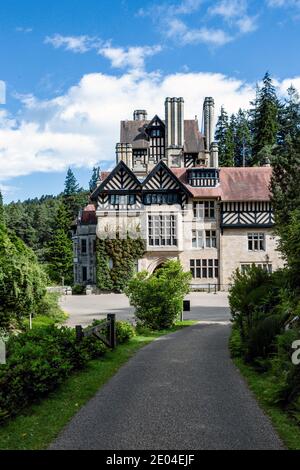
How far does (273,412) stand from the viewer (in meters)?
7.76

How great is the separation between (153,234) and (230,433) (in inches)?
1347

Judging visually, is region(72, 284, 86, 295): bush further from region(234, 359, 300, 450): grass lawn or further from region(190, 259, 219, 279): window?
region(234, 359, 300, 450): grass lawn

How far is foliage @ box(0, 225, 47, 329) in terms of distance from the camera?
16.8 metres

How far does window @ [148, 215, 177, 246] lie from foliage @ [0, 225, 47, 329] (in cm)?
2287

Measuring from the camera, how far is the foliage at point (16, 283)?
16.8 m

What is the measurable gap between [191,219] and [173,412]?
1353 inches

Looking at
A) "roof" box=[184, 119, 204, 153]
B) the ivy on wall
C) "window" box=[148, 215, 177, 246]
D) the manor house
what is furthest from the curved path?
"roof" box=[184, 119, 204, 153]

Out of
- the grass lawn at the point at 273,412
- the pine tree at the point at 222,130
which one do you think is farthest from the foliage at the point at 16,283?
the pine tree at the point at 222,130

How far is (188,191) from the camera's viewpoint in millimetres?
40344

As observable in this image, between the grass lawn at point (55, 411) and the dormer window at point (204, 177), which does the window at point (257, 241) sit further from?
the grass lawn at point (55, 411)

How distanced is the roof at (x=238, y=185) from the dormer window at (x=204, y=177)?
1.44 feet

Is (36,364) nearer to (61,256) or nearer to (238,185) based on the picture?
(238,185)

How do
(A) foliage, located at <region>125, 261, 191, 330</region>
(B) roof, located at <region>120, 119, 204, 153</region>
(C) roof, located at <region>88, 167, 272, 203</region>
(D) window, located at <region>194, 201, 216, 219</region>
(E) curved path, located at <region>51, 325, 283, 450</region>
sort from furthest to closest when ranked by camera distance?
(B) roof, located at <region>120, 119, 204, 153</region>
(D) window, located at <region>194, 201, 216, 219</region>
(C) roof, located at <region>88, 167, 272, 203</region>
(A) foliage, located at <region>125, 261, 191, 330</region>
(E) curved path, located at <region>51, 325, 283, 450</region>

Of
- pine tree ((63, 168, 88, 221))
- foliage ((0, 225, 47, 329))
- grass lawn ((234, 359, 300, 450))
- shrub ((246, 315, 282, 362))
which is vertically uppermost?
pine tree ((63, 168, 88, 221))
